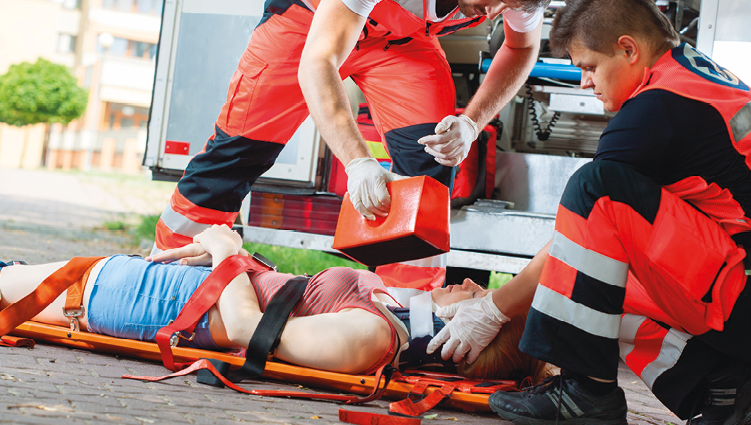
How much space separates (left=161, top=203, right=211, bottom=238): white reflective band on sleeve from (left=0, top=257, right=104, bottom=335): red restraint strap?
653 mm

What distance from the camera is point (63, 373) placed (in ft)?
5.99

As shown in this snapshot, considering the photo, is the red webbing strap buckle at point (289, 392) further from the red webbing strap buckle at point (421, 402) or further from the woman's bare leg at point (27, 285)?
the woman's bare leg at point (27, 285)

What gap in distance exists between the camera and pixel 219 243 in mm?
2320

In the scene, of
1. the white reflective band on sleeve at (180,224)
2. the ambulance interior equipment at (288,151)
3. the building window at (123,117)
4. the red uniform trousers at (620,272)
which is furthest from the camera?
the building window at (123,117)

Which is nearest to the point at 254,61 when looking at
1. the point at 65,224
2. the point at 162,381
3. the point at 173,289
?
the point at 173,289

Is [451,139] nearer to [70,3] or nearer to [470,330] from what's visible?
[470,330]

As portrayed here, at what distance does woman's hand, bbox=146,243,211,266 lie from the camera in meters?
2.38

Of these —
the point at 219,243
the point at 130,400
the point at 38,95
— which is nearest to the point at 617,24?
the point at 219,243

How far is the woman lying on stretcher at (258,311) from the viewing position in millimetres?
1963

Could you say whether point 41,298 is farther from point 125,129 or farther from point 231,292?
point 125,129

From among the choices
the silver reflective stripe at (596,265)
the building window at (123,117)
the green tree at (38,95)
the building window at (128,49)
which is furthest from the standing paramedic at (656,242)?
the building window at (128,49)

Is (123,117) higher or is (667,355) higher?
(123,117)

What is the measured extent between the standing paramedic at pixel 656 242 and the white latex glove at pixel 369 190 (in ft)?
1.67

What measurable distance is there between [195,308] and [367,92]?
132 centimetres
